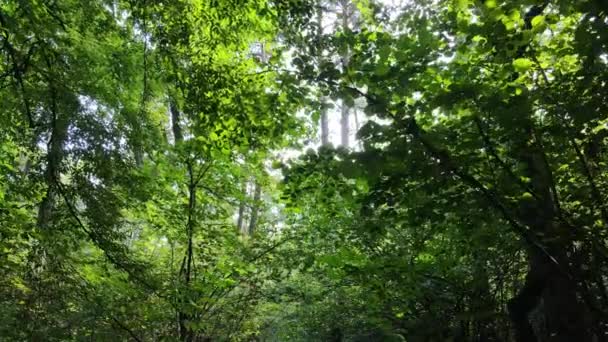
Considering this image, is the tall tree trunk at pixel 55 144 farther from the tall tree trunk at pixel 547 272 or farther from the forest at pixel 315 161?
the tall tree trunk at pixel 547 272

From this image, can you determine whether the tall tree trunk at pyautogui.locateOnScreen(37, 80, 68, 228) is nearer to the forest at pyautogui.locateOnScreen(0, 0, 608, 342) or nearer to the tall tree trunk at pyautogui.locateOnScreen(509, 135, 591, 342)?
the forest at pyautogui.locateOnScreen(0, 0, 608, 342)

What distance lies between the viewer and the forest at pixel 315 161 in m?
2.50

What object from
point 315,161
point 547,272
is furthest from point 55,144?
point 547,272

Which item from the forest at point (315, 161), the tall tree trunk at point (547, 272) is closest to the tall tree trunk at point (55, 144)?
the forest at point (315, 161)

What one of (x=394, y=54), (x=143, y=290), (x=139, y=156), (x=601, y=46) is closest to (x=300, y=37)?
(x=394, y=54)

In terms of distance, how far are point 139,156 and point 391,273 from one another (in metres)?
2.96

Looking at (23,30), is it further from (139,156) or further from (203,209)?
(203,209)

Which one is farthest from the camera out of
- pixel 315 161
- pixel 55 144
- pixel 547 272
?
pixel 55 144

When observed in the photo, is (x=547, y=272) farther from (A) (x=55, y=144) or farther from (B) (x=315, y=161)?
(A) (x=55, y=144)

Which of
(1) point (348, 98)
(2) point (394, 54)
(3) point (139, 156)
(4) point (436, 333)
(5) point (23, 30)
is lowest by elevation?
(4) point (436, 333)

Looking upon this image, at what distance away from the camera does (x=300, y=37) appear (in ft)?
11.3

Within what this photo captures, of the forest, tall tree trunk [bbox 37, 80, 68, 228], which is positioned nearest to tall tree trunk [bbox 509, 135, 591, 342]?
the forest

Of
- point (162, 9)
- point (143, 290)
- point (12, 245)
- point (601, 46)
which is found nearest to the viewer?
point (601, 46)

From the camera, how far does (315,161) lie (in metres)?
2.72
